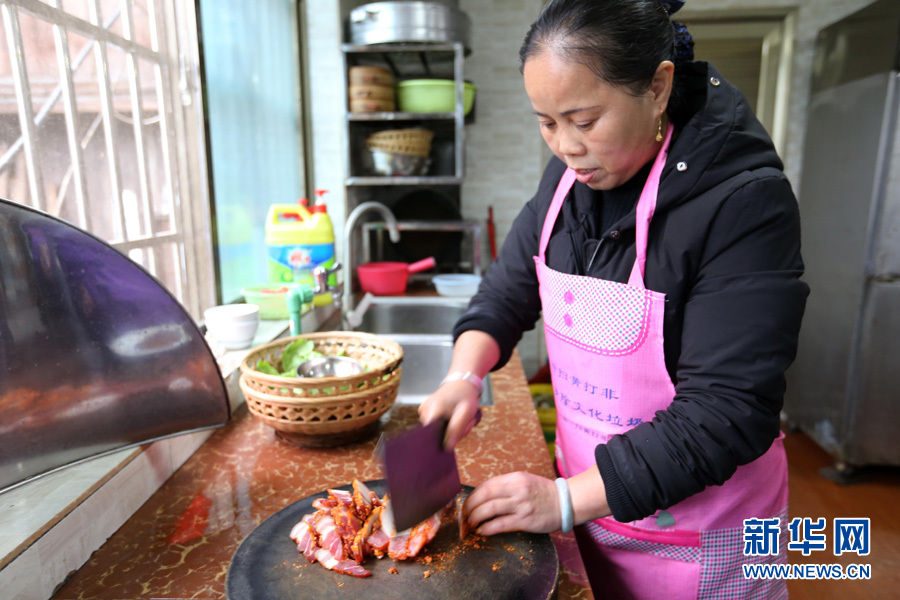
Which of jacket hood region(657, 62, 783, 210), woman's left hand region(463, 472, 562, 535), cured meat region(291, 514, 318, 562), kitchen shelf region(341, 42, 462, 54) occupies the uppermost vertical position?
kitchen shelf region(341, 42, 462, 54)

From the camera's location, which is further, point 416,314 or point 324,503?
point 416,314

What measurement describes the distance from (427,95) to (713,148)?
198 cm

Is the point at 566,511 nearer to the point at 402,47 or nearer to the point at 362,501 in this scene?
the point at 362,501

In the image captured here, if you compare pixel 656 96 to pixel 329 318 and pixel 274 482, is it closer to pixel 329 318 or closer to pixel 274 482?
pixel 274 482

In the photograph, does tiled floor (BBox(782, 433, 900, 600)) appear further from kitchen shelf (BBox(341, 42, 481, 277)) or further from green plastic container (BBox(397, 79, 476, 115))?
green plastic container (BBox(397, 79, 476, 115))

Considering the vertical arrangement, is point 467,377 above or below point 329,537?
above

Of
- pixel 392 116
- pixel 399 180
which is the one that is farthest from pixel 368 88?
pixel 399 180

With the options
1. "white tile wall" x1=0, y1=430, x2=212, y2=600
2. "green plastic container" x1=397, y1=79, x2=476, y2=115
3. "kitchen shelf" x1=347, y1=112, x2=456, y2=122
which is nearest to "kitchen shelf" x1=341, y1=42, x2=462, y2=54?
"green plastic container" x1=397, y1=79, x2=476, y2=115

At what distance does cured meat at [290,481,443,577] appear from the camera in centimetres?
84

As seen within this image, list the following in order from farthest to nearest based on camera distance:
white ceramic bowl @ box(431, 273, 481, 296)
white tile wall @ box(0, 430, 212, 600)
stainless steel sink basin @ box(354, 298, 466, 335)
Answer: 1. white ceramic bowl @ box(431, 273, 481, 296)
2. stainless steel sink basin @ box(354, 298, 466, 335)
3. white tile wall @ box(0, 430, 212, 600)

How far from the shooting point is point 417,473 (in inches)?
34.3

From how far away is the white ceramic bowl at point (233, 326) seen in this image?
1624mm

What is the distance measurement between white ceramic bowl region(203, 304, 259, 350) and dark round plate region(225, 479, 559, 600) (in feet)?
2.75

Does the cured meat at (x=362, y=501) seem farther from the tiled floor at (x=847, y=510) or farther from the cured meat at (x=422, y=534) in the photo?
the tiled floor at (x=847, y=510)
